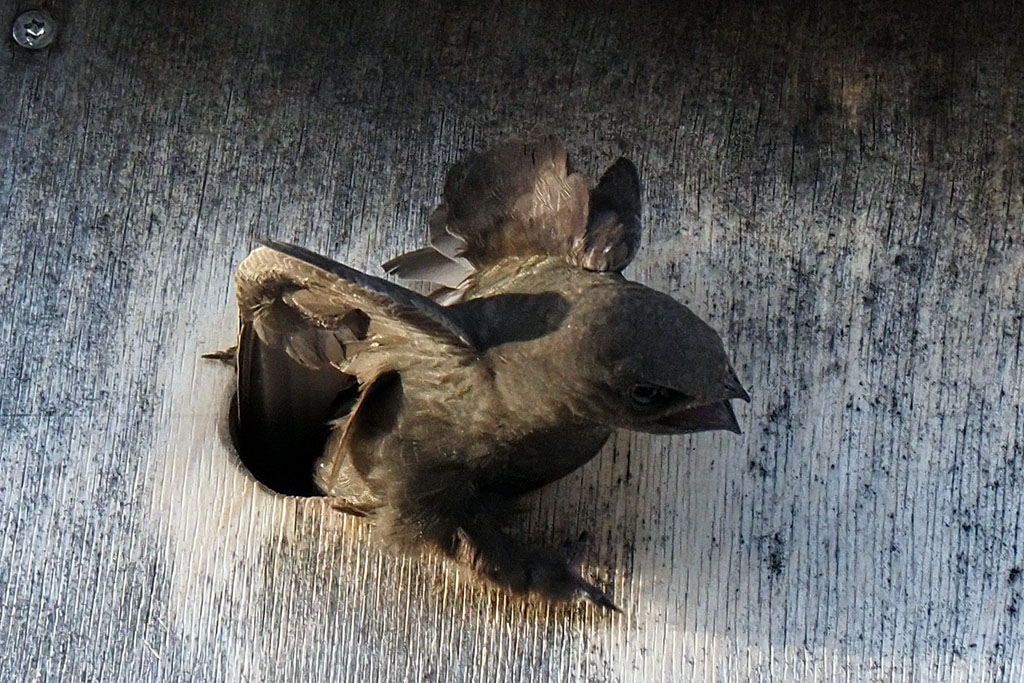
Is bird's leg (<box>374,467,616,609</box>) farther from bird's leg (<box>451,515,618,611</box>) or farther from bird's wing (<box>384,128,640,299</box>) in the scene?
bird's wing (<box>384,128,640,299</box>)

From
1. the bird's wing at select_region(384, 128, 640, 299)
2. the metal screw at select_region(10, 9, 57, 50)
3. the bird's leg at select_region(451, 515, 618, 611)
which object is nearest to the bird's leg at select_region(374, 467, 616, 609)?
the bird's leg at select_region(451, 515, 618, 611)

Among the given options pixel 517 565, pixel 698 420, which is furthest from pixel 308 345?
pixel 698 420

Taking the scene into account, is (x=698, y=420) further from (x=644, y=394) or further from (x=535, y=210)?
(x=535, y=210)

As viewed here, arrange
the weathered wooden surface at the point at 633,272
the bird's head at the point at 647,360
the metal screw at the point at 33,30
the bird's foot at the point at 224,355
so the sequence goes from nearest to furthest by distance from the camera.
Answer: the bird's head at the point at 647,360 → the weathered wooden surface at the point at 633,272 → the bird's foot at the point at 224,355 → the metal screw at the point at 33,30

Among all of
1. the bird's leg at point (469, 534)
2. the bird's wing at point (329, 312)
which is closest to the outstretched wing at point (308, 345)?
the bird's wing at point (329, 312)

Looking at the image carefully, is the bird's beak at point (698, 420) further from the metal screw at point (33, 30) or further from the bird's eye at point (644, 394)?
the metal screw at point (33, 30)
